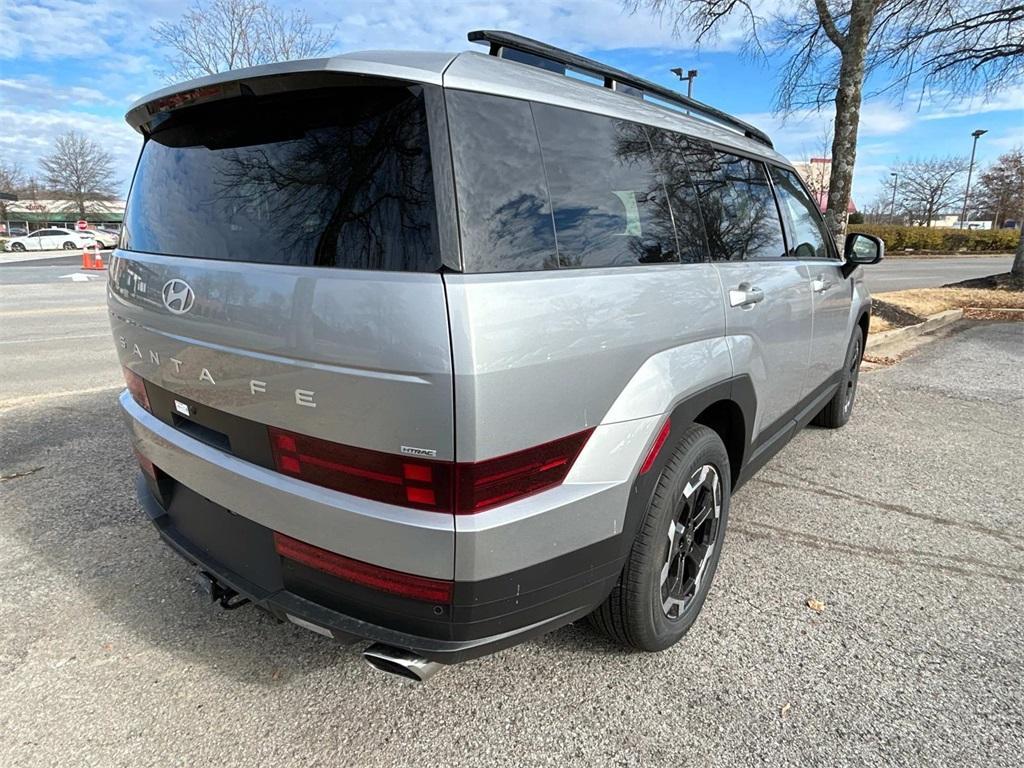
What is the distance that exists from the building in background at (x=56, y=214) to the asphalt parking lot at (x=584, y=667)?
216ft

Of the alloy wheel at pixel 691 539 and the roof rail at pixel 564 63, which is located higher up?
the roof rail at pixel 564 63

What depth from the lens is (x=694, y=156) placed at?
2635 millimetres

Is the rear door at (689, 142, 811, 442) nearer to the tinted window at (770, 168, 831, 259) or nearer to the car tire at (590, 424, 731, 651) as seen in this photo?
the tinted window at (770, 168, 831, 259)

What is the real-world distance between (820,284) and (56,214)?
72246 millimetres

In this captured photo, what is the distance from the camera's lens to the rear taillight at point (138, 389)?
2.37 metres

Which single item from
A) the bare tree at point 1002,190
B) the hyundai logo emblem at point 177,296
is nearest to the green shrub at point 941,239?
the bare tree at point 1002,190

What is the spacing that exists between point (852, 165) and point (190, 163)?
1021 centimetres

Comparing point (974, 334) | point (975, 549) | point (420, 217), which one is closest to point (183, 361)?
point (420, 217)

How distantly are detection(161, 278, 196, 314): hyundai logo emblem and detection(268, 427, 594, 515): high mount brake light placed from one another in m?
0.51

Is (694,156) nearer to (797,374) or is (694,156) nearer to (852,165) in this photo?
(797,374)

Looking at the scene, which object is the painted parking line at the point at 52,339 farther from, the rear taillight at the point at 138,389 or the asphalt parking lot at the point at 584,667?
the rear taillight at the point at 138,389

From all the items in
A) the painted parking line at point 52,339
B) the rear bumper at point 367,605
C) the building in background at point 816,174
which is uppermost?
the building in background at point 816,174

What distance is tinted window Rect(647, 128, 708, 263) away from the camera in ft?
7.86

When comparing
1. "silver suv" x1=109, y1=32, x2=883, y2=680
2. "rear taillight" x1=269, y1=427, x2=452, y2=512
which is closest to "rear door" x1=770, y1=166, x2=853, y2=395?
"silver suv" x1=109, y1=32, x2=883, y2=680
